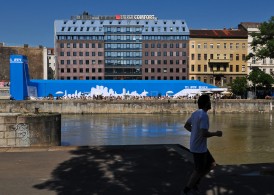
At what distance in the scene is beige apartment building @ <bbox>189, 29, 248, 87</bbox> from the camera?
11744 centimetres

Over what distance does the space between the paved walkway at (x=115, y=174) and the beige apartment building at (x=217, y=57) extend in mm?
104869

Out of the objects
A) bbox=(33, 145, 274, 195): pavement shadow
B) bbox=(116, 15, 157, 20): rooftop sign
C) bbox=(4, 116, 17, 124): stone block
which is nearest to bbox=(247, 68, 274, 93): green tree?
bbox=(116, 15, 157, 20): rooftop sign

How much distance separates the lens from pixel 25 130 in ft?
58.4

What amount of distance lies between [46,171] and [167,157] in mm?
3968

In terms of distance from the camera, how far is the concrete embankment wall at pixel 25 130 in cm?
1744

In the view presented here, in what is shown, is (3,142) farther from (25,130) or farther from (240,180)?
(240,180)

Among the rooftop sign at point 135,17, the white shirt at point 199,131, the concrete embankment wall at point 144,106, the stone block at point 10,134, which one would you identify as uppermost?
the rooftop sign at point 135,17

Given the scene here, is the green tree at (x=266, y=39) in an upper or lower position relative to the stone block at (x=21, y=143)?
upper

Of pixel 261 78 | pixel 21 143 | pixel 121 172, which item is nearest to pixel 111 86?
pixel 261 78

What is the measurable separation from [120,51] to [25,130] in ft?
358

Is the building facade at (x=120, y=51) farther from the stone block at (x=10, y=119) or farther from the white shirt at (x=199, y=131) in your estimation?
the white shirt at (x=199, y=131)

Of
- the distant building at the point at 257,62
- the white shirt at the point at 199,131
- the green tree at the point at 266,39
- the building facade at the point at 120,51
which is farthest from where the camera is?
the building facade at the point at 120,51

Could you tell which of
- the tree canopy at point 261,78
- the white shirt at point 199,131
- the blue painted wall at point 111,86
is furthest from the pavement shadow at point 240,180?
the tree canopy at point 261,78

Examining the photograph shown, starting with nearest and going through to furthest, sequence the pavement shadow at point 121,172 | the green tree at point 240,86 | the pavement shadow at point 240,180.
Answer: the pavement shadow at point 240,180, the pavement shadow at point 121,172, the green tree at point 240,86
